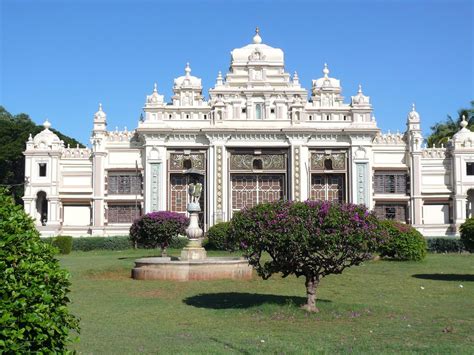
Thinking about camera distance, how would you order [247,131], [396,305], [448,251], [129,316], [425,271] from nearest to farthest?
[129,316] < [396,305] < [425,271] < [448,251] < [247,131]

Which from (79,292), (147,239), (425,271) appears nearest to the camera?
(79,292)

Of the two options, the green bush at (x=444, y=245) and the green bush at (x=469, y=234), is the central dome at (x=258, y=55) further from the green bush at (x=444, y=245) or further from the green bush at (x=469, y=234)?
the green bush at (x=469, y=234)

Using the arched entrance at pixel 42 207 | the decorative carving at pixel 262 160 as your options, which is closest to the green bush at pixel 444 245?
the decorative carving at pixel 262 160

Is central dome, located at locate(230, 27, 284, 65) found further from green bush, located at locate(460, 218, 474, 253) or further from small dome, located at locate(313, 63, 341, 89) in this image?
green bush, located at locate(460, 218, 474, 253)

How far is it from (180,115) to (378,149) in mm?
15887

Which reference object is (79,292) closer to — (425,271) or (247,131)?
(425,271)

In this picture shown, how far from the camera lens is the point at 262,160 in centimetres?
4981

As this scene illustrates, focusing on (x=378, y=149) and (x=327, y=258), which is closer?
(x=327, y=258)

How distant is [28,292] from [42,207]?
48.1 metres

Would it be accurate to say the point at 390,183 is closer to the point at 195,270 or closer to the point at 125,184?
the point at 125,184

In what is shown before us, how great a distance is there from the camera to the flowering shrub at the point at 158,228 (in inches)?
1230

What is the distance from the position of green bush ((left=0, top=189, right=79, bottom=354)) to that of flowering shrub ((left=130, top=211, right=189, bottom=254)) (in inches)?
956

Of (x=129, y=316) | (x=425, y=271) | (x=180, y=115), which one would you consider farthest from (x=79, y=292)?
(x=180, y=115)

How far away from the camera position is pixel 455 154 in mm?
50656
